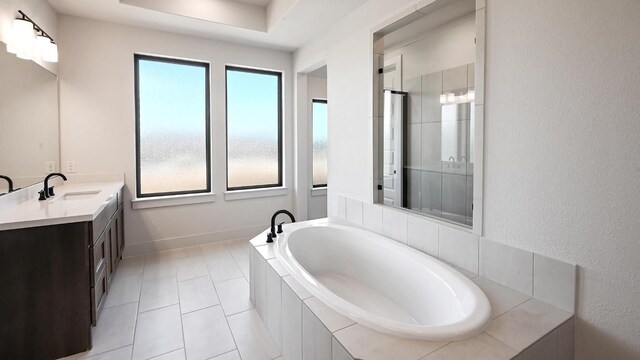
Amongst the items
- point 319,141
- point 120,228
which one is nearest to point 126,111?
point 120,228

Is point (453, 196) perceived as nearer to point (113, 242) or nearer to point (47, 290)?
point (47, 290)

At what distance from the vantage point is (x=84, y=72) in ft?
9.91

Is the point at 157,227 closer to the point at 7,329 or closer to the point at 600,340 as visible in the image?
the point at 7,329

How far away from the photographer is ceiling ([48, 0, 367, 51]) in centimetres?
275

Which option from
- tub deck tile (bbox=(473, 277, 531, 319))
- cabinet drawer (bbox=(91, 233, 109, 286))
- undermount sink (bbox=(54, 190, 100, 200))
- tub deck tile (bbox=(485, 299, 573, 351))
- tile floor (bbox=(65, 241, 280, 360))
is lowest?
tile floor (bbox=(65, 241, 280, 360))

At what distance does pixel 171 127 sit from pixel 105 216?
1560 mm

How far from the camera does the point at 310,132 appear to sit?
424 centimetres

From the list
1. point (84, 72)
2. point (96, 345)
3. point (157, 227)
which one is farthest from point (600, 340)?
point (84, 72)

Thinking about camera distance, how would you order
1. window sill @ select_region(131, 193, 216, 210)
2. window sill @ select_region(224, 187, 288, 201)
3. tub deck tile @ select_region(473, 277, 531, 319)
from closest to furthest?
tub deck tile @ select_region(473, 277, 531, 319)
window sill @ select_region(131, 193, 216, 210)
window sill @ select_region(224, 187, 288, 201)

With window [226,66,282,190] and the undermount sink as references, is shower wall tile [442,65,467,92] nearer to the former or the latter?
window [226,66,282,190]

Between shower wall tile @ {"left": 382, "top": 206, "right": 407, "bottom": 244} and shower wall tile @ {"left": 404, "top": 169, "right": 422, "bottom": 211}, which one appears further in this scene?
shower wall tile @ {"left": 404, "top": 169, "right": 422, "bottom": 211}

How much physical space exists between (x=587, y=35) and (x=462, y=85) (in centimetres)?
104

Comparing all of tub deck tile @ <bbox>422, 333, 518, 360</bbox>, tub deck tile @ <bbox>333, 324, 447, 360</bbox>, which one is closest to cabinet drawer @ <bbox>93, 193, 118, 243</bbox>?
tub deck tile @ <bbox>333, 324, 447, 360</bbox>

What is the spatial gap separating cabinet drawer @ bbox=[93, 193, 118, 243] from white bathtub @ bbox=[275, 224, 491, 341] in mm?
1157
